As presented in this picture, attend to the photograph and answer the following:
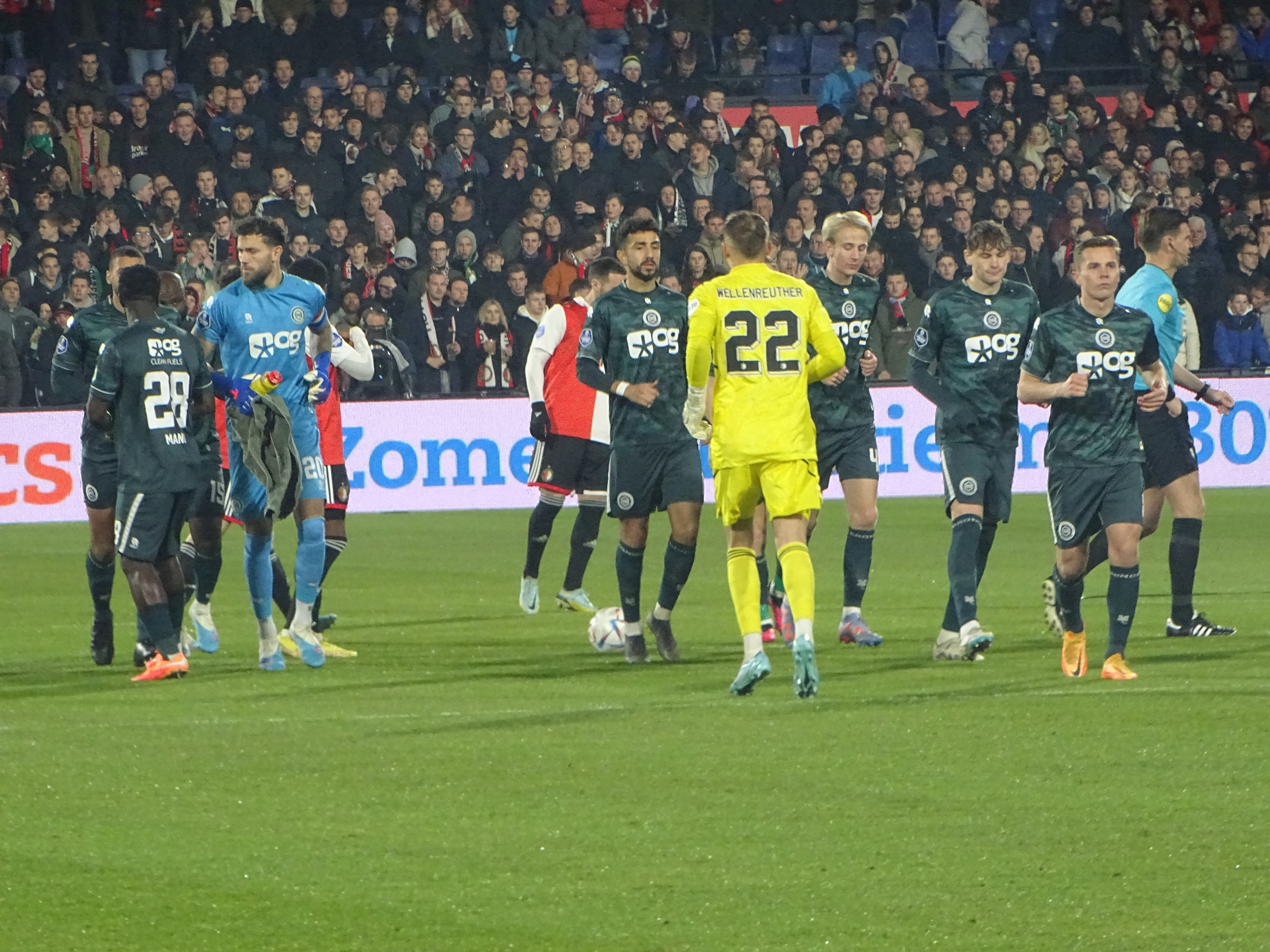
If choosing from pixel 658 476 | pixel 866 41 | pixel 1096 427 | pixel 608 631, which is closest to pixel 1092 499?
pixel 1096 427

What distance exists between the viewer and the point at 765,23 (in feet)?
84.1

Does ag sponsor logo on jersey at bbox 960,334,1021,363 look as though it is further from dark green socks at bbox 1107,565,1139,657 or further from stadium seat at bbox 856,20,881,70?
stadium seat at bbox 856,20,881,70

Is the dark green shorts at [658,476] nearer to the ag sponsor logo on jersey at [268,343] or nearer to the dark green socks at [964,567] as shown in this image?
the dark green socks at [964,567]

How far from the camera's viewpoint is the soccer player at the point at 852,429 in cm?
1000

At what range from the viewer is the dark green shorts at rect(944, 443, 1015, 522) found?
9.38 meters

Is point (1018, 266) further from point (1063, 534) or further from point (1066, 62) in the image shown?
point (1063, 534)

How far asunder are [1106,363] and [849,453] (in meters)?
1.86

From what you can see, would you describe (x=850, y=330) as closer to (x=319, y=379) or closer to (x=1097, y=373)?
(x=1097, y=373)

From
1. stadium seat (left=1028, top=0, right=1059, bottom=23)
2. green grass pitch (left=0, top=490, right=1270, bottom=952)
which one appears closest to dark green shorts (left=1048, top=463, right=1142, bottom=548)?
green grass pitch (left=0, top=490, right=1270, bottom=952)

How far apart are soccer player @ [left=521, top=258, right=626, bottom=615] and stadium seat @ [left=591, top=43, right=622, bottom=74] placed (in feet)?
41.2

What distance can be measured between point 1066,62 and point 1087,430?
18.1 metres

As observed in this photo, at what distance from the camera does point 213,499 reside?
387 inches

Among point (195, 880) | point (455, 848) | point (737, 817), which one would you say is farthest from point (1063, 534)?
point (195, 880)

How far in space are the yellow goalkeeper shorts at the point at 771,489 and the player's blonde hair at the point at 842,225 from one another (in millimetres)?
1972
